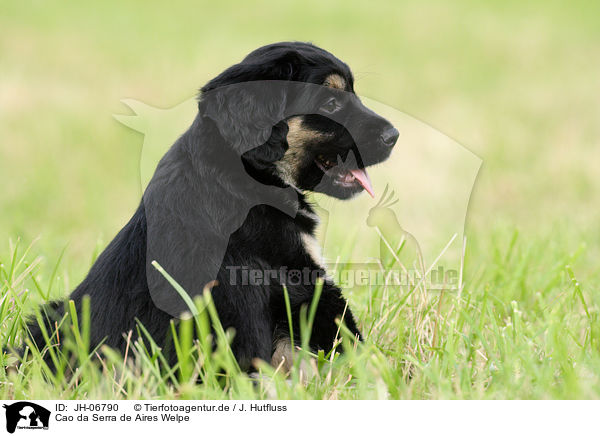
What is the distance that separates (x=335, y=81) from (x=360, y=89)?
297 centimetres

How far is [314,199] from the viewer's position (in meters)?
3.50

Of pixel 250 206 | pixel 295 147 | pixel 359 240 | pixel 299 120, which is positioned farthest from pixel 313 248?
pixel 359 240

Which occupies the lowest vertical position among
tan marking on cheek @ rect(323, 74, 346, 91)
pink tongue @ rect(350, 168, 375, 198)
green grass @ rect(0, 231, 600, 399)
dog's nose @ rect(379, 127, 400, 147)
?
green grass @ rect(0, 231, 600, 399)

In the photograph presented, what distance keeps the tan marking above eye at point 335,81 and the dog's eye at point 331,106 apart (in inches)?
2.8

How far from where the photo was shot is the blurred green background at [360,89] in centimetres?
790

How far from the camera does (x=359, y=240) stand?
20.6 feet

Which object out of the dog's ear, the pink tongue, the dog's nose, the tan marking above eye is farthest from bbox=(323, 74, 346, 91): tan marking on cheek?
the pink tongue

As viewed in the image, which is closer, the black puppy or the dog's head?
the black puppy

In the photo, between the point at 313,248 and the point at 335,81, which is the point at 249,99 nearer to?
the point at 335,81

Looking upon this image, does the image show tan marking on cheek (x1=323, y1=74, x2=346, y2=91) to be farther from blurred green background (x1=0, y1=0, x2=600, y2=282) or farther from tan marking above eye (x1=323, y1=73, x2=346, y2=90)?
blurred green background (x1=0, y1=0, x2=600, y2=282)

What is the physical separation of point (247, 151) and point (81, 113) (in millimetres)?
7710
